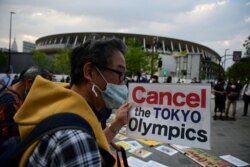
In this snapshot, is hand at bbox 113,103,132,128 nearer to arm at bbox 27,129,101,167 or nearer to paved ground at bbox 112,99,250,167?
arm at bbox 27,129,101,167

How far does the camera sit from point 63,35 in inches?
4710

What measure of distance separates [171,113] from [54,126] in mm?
2143

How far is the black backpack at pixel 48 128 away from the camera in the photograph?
1.20m

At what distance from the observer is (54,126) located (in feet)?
3.94

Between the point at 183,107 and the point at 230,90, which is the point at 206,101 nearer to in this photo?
the point at 183,107

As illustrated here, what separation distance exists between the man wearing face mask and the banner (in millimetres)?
1129

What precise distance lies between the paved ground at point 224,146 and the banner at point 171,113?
9.53 feet

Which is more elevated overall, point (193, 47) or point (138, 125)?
point (193, 47)

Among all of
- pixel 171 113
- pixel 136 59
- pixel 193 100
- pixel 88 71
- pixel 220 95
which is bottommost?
pixel 220 95

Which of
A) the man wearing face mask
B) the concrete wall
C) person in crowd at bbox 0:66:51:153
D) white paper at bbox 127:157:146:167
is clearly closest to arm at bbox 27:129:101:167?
the man wearing face mask

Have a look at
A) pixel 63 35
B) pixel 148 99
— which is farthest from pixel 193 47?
pixel 148 99

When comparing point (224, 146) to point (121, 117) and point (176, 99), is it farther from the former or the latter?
point (121, 117)

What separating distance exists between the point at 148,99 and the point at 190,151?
12.6 feet

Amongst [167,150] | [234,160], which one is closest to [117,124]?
[167,150]
